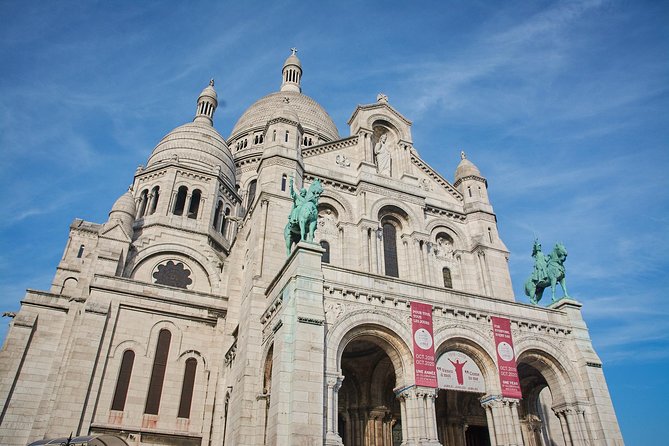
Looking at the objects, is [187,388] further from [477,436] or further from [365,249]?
[477,436]

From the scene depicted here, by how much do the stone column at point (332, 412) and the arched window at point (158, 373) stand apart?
11.9m

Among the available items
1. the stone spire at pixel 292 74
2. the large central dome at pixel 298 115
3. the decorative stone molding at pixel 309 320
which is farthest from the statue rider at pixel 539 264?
the stone spire at pixel 292 74

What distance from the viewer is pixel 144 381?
25.2 meters

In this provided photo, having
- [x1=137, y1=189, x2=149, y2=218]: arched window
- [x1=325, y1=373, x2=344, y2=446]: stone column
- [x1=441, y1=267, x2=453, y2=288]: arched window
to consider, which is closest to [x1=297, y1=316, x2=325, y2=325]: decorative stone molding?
[x1=325, y1=373, x2=344, y2=446]: stone column

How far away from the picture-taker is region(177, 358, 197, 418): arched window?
25.2 meters

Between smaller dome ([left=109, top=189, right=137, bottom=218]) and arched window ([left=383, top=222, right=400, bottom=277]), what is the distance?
16.0 metres

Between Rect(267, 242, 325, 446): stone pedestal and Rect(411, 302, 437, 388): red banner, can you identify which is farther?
Rect(411, 302, 437, 388): red banner

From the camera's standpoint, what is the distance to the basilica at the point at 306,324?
18906mm

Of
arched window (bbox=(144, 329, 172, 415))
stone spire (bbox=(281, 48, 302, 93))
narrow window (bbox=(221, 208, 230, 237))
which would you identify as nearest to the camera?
arched window (bbox=(144, 329, 172, 415))

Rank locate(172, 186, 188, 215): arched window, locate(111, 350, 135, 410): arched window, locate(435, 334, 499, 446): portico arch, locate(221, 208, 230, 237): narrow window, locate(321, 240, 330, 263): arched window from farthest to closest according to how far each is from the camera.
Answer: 1. locate(221, 208, 230, 237): narrow window
2. locate(172, 186, 188, 215): arched window
3. locate(321, 240, 330, 263): arched window
4. locate(111, 350, 135, 410): arched window
5. locate(435, 334, 499, 446): portico arch

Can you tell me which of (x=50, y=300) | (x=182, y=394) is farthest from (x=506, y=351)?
(x=50, y=300)

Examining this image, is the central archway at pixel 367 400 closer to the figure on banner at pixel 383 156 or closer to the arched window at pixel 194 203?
the figure on banner at pixel 383 156

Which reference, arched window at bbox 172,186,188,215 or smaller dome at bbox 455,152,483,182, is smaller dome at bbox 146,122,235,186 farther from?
smaller dome at bbox 455,152,483,182

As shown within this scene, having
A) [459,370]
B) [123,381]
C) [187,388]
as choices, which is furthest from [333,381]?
[123,381]
